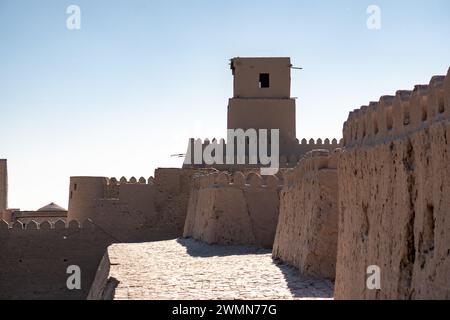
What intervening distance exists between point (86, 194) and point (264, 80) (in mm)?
7381

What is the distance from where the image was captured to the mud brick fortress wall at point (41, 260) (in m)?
19.0

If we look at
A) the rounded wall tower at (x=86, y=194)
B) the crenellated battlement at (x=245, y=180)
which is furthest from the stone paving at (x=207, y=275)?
the rounded wall tower at (x=86, y=194)

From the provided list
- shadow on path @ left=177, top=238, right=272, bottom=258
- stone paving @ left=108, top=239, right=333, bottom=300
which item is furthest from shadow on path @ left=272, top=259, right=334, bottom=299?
shadow on path @ left=177, top=238, right=272, bottom=258

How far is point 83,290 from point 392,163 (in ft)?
50.0

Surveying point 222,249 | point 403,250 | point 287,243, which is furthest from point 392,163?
point 222,249

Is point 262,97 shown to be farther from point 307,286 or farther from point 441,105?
point 441,105

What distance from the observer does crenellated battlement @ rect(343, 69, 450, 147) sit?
5051 mm

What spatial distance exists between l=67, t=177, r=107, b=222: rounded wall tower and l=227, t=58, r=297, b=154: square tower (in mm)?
5032

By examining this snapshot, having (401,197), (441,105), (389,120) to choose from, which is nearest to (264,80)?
(389,120)

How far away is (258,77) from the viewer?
2436 cm

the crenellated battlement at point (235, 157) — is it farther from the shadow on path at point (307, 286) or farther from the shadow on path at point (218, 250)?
the shadow on path at point (307, 286)

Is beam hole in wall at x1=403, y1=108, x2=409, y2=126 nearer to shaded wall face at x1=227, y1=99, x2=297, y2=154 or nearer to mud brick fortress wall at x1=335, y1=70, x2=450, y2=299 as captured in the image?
mud brick fortress wall at x1=335, y1=70, x2=450, y2=299
